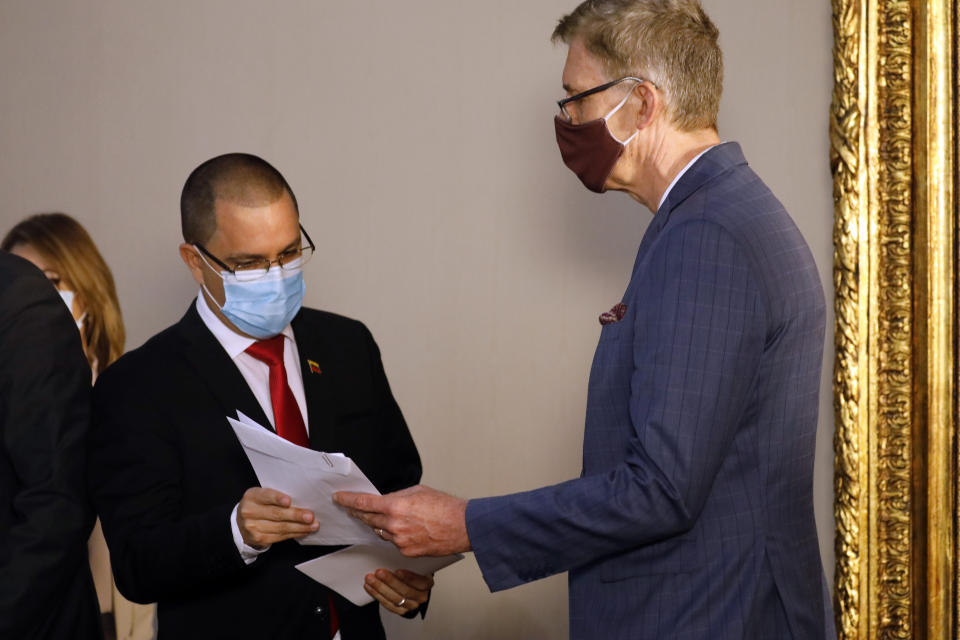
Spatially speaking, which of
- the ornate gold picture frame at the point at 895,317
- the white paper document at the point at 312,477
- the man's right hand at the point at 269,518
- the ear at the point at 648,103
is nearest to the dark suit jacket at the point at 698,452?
the ear at the point at 648,103

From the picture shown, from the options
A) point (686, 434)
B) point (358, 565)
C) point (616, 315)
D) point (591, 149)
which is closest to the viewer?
point (686, 434)

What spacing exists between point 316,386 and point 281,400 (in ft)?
0.34

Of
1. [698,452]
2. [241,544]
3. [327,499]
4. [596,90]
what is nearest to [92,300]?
[241,544]

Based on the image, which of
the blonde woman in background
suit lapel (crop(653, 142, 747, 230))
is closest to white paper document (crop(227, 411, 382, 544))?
suit lapel (crop(653, 142, 747, 230))

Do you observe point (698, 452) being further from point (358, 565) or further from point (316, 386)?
point (316, 386)

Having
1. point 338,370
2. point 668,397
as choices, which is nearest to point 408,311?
point 338,370

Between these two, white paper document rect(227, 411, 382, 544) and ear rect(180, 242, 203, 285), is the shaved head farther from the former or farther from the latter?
white paper document rect(227, 411, 382, 544)

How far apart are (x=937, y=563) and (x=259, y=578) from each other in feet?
6.43

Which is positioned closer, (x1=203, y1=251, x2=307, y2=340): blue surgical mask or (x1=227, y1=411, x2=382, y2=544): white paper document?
(x1=227, y1=411, x2=382, y2=544): white paper document

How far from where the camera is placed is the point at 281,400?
2.14 m

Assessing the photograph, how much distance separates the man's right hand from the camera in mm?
1810

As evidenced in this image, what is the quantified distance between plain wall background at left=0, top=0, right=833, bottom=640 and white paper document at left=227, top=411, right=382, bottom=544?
4.48 ft

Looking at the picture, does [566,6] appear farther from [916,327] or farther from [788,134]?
[916,327]

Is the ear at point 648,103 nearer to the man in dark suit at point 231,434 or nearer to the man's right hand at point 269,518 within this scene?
the man in dark suit at point 231,434
